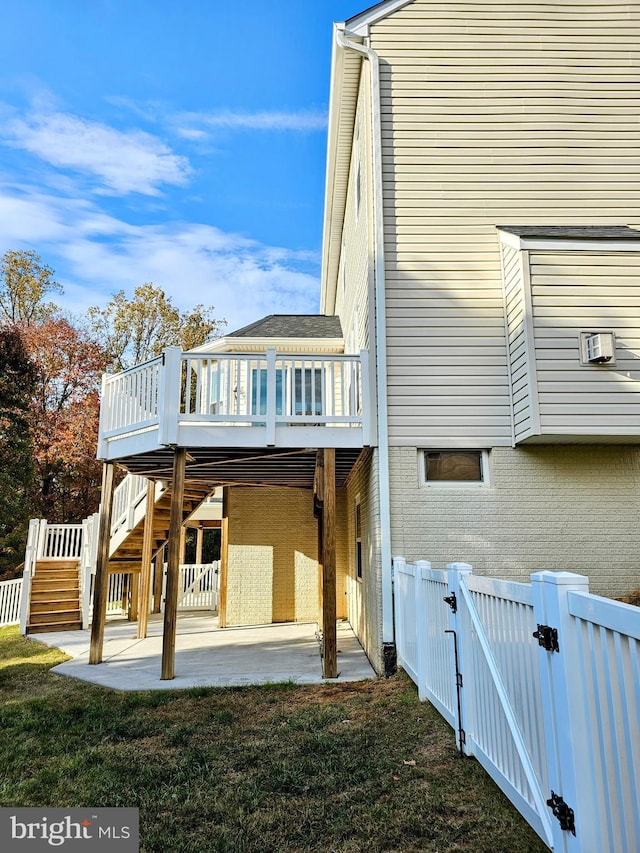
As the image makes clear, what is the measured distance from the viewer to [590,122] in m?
7.49

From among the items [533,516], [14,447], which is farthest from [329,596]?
[14,447]

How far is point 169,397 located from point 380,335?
108 inches

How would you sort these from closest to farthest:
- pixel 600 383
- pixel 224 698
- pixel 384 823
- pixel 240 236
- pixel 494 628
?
pixel 384 823 < pixel 494 628 < pixel 224 698 < pixel 600 383 < pixel 240 236

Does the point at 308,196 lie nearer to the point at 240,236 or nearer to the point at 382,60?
the point at 240,236

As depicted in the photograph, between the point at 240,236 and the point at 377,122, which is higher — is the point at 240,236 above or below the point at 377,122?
above

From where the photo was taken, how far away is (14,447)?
58.0ft

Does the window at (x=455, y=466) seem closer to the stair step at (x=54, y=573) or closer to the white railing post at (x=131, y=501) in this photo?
the white railing post at (x=131, y=501)

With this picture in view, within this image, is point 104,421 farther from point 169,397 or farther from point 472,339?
point 472,339

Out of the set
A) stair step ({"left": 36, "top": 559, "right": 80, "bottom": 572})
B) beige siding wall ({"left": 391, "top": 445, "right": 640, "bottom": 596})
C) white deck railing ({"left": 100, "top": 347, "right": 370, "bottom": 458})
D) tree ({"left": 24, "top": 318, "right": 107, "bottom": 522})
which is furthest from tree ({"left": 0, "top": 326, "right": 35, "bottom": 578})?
beige siding wall ({"left": 391, "top": 445, "right": 640, "bottom": 596})

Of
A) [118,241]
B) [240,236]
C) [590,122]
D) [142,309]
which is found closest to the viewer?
[590,122]

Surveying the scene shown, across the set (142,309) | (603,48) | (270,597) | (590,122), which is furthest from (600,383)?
(142,309)

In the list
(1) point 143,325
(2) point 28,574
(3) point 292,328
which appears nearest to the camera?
(2) point 28,574

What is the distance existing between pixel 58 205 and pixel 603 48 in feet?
75.3

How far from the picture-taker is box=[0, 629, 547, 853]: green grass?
284 centimetres
